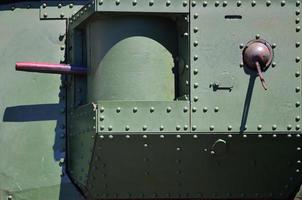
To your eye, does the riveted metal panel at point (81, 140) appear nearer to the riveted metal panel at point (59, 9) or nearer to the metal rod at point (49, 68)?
the metal rod at point (49, 68)

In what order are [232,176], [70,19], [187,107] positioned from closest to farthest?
1. [187,107]
2. [232,176]
3. [70,19]

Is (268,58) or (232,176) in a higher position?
(268,58)

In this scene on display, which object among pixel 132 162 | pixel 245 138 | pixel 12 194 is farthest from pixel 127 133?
pixel 12 194

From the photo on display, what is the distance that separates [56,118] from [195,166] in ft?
3.56

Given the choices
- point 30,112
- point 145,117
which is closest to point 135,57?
point 145,117

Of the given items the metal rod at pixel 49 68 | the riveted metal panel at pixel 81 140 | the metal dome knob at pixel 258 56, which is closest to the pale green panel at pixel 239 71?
the metal dome knob at pixel 258 56

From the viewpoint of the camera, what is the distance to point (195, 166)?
4.81 metres

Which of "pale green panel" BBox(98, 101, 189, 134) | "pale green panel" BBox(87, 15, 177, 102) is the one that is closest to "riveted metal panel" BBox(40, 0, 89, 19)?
"pale green panel" BBox(87, 15, 177, 102)

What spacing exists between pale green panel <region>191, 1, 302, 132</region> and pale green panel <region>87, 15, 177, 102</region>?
0.76 ft

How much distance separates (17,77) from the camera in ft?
17.2

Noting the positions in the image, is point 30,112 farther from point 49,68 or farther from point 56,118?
point 49,68

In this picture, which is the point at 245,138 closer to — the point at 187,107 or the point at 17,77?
the point at 187,107

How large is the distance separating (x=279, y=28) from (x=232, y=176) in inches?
40.7

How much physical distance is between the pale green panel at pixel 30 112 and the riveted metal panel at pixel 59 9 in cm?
5
